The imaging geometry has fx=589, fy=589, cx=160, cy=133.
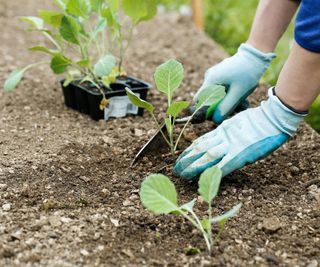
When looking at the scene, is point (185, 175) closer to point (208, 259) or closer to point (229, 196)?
point (229, 196)

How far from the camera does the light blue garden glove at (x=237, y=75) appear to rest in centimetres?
188

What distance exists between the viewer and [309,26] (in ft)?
4.58

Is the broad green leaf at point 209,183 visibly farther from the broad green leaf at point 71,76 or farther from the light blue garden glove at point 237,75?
the broad green leaf at point 71,76

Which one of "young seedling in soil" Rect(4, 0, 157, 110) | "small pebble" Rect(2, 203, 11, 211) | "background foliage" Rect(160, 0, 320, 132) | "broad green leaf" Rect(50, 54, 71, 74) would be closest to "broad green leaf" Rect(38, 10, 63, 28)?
"young seedling in soil" Rect(4, 0, 157, 110)

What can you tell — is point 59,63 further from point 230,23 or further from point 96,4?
point 230,23

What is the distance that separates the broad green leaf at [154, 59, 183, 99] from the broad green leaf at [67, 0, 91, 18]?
46 centimetres

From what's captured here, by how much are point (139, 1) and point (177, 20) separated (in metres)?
1.54

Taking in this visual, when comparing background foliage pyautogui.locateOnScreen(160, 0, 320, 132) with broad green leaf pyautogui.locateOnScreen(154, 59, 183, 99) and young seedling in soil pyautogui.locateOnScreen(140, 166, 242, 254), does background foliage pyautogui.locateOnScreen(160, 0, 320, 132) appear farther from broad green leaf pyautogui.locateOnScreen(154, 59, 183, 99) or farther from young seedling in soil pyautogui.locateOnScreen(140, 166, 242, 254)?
young seedling in soil pyautogui.locateOnScreen(140, 166, 242, 254)

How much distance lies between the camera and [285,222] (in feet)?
4.78

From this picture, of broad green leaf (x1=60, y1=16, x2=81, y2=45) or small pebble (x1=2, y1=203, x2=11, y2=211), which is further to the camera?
broad green leaf (x1=60, y1=16, x2=81, y2=45)

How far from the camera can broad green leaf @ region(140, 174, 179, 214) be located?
1.29 m

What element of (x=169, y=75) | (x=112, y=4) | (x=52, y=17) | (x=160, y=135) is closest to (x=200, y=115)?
(x=160, y=135)

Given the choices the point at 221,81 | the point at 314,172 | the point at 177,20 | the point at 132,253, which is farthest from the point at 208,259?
the point at 177,20

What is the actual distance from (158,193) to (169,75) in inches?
17.6
